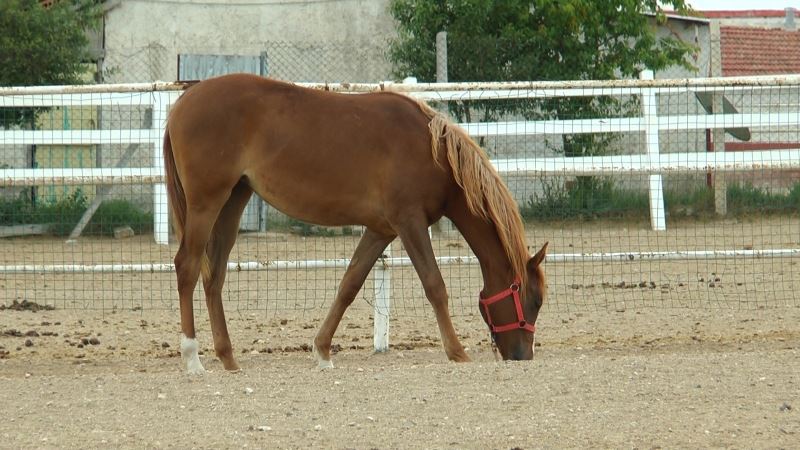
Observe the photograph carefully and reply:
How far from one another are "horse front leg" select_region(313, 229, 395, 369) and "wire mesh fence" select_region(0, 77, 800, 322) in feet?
2.20

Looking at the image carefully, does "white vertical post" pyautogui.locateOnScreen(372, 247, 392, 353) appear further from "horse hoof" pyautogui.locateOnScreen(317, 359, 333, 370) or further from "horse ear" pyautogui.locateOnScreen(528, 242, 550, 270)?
"horse ear" pyautogui.locateOnScreen(528, 242, 550, 270)

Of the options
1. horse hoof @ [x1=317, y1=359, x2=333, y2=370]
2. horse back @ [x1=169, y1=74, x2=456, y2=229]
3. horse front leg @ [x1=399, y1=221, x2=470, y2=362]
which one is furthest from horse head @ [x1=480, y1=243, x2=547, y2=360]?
horse hoof @ [x1=317, y1=359, x2=333, y2=370]

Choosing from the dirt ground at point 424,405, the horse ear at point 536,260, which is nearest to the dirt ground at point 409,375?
the dirt ground at point 424,405

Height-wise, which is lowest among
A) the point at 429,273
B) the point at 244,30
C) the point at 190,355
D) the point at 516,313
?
the point at 190,355

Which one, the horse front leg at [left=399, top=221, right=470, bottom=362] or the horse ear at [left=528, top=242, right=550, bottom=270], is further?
the horse ear at [left=528, top=242, right=550, bottom=270]

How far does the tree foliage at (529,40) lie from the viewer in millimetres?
14883

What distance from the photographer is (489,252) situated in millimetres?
6414

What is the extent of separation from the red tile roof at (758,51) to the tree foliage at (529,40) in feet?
26.6

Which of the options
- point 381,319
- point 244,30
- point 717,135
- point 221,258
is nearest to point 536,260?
point 381,319

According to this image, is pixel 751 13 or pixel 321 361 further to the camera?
pixel 751 13

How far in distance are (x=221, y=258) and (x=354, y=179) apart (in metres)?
0.95

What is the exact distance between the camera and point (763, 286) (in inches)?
369

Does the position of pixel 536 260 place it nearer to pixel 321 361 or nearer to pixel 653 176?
pixel 321 361

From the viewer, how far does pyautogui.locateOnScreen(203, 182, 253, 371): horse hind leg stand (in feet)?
21.4
